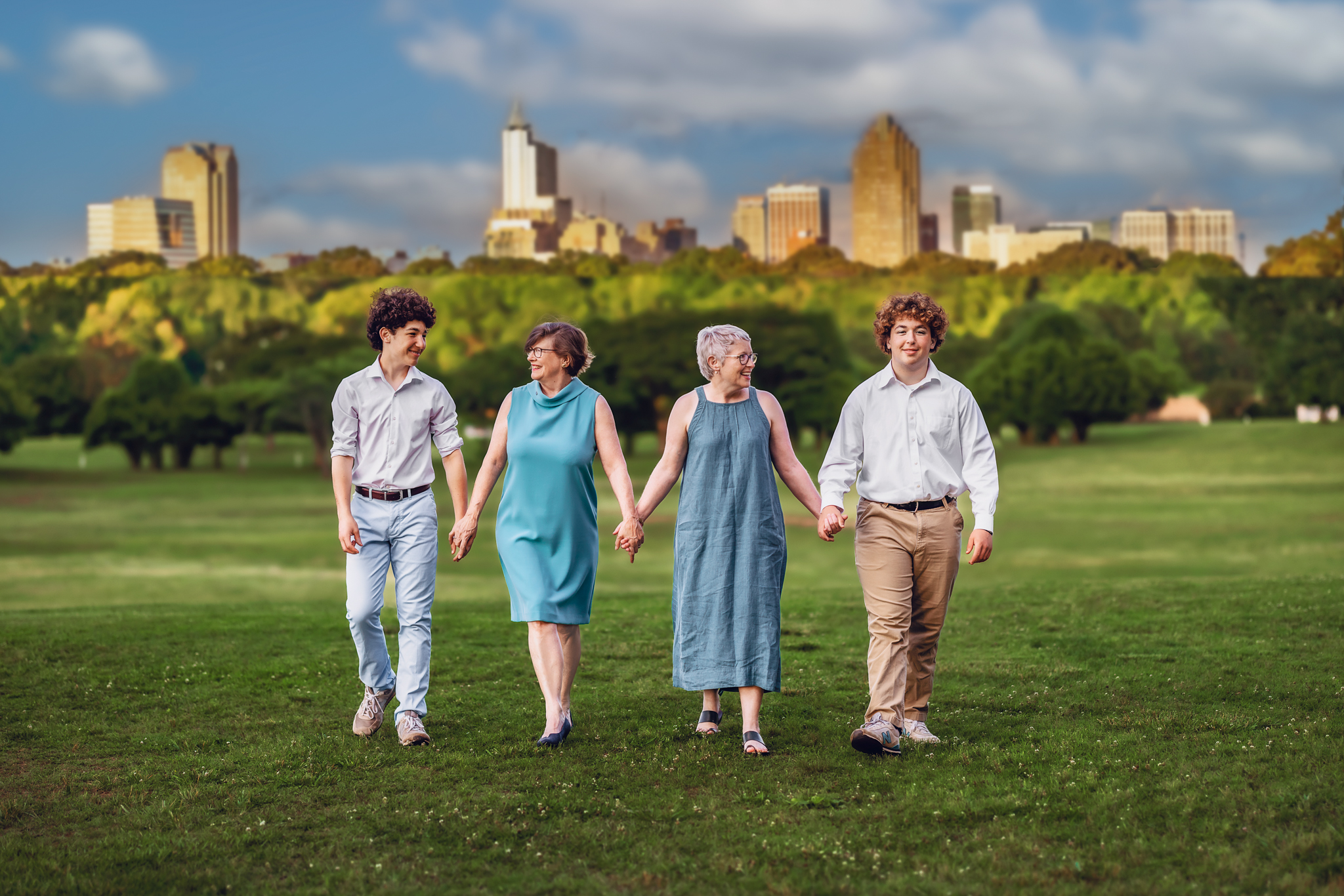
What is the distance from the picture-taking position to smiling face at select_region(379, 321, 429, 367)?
6922 millimetres

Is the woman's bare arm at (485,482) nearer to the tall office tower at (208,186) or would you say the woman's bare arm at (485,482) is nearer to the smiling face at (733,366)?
the smiling face at (733,366)

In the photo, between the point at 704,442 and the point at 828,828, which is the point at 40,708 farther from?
Answer: the point at 828,828

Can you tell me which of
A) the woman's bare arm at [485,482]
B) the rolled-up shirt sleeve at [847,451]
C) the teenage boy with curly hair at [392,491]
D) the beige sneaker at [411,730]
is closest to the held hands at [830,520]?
the rolled-up shirt sleeve at [847,451]

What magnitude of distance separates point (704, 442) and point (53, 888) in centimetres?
339

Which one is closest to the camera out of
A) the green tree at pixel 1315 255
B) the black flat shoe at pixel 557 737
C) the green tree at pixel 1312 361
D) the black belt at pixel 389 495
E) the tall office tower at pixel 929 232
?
the black flat shoe at pixel 557 737

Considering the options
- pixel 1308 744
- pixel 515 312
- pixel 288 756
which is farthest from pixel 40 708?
pixel 515 312

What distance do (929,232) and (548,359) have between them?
161820 mm

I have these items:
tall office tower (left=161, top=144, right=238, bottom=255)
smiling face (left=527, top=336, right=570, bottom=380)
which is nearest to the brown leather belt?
smiling face (left=527, top=336, right=570, bottom=380)

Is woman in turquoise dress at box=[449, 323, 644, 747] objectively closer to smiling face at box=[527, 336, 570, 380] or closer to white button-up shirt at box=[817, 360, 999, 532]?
smiling face at box=[527, 336, 570, 380]

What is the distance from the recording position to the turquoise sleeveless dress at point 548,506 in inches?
267

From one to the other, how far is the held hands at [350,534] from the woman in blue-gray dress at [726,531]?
1.36 metres

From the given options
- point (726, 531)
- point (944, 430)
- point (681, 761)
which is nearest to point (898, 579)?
point (944, 430)

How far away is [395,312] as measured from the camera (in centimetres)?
693

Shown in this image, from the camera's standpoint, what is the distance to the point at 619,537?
653 centimetres
